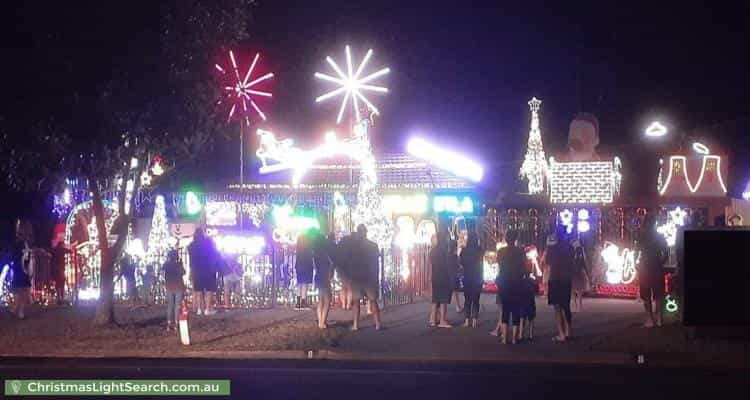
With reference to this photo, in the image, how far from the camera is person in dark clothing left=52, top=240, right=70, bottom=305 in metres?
19.9

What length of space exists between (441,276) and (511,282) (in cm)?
188

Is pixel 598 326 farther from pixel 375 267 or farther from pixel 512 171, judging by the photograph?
pixel 512 171

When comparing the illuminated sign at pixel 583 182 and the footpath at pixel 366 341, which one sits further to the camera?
the illuminated sign at pixel 583 182

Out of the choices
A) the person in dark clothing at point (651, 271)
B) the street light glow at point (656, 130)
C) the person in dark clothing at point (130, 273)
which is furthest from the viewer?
the street light glow at point (656, 130)

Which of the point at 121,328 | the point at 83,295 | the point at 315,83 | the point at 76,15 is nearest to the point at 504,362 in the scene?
the point at 121,328

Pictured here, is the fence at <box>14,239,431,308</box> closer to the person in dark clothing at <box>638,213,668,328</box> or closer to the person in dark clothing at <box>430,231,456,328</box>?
the person in dark clothing at <box>430,231,456,328</box>

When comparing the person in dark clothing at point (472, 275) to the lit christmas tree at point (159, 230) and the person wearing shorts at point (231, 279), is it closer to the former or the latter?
the person wearing shorts at point (231, 279)

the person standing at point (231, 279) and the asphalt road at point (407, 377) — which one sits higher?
the person standing at point (231, 279)

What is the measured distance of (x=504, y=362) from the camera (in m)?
13.8

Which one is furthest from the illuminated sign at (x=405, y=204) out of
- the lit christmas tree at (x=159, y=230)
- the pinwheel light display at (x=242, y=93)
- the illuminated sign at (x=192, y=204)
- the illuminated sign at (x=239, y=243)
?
the lit christmas tree at (x=159, y=230)

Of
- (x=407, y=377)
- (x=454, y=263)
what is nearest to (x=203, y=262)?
(x=454, y=263)

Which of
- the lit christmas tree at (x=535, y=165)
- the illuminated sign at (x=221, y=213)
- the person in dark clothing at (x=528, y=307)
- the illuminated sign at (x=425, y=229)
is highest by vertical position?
the lit christmas tree at (x=535, y=165)

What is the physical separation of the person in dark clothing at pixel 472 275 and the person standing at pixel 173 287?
4.84 meters

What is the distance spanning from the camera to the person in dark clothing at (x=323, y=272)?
53.6 feet
